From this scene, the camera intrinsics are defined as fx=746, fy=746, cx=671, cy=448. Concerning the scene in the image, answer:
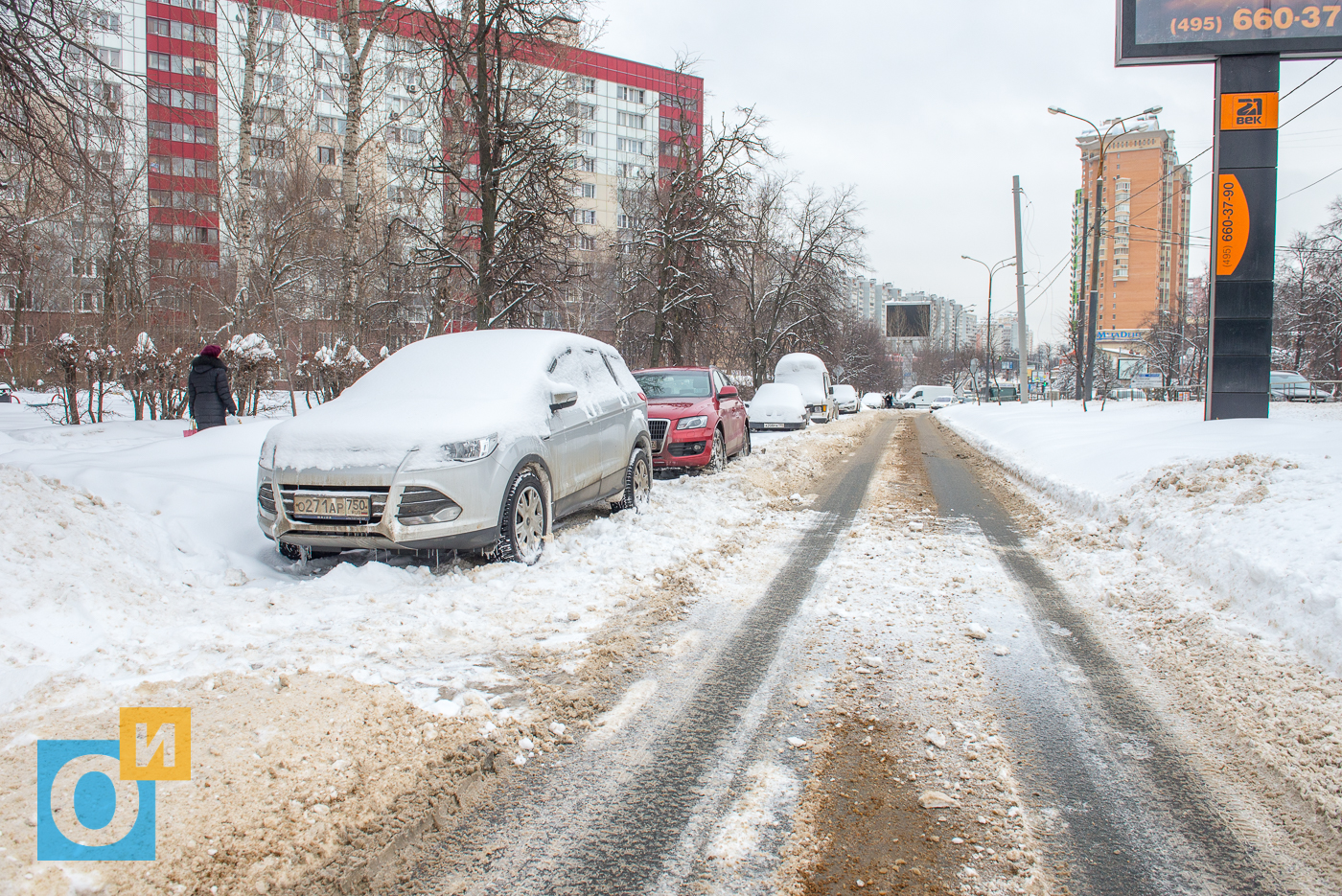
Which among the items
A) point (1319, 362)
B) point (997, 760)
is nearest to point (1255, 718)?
point (997, 760)

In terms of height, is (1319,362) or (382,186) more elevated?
(382,186)

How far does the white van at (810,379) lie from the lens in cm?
2944

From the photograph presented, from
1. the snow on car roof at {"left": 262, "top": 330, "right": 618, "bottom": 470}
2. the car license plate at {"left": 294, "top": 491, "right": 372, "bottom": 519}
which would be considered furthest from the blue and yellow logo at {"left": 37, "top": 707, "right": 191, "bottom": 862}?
the snow on car roof at {"left": 262, "top": 330, "right": 618, "bottom": 470}

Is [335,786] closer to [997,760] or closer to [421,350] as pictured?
[997,760]

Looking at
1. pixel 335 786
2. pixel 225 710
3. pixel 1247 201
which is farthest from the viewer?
pixel 1247 201

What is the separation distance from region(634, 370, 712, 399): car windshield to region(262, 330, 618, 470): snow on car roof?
4579 mm

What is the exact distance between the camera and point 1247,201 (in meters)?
12.5

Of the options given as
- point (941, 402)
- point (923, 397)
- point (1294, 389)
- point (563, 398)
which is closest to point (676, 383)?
point (563, 398)

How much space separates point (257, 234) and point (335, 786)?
29.2 m

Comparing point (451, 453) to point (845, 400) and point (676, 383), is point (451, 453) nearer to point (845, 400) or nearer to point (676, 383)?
point (676, 383)

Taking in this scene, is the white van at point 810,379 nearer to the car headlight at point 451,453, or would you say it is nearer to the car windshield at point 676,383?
the car windshield at point 676,383

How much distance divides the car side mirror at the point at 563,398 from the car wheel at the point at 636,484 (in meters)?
1.48

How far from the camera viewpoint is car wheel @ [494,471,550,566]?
5.33m

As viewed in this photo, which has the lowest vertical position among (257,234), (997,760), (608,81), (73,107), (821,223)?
(997,760)
